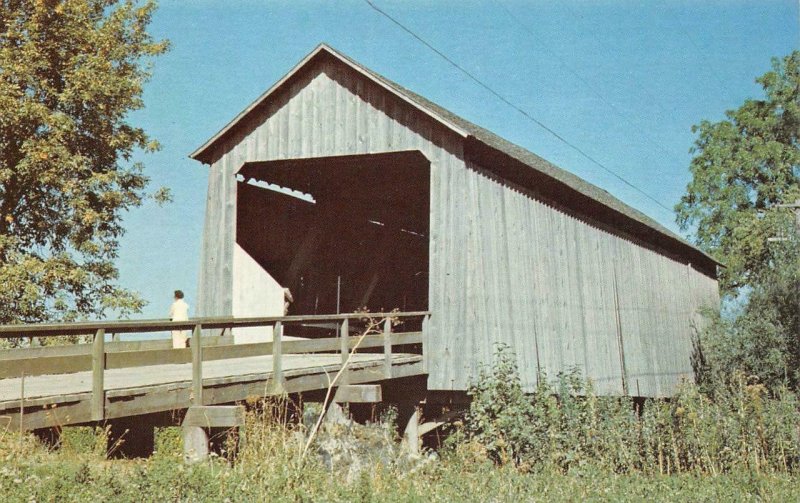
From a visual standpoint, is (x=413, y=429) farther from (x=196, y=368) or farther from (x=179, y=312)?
(x=196, y=368)

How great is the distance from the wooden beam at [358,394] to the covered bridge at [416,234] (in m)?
2.73

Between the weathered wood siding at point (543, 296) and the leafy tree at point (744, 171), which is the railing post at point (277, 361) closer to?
the weathered wood siding at point (543, 296)

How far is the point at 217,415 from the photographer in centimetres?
851

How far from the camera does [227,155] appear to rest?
15.2 m

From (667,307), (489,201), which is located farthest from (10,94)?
(667,307)

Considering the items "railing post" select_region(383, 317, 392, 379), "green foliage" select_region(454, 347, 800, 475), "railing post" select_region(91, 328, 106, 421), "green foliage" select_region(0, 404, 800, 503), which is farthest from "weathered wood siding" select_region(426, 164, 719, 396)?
"railing post" select_region(91, 328, 106, 421)

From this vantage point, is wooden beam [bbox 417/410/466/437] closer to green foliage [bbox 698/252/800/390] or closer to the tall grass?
the tall grass

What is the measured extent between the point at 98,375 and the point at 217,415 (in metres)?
1.54

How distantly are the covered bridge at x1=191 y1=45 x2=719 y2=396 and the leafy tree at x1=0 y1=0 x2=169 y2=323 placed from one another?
19.8ft

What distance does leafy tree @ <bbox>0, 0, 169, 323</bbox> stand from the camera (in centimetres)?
1950

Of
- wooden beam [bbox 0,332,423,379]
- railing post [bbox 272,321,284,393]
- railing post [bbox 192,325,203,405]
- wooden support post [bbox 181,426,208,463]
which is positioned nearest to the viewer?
wooden beam [bbox 0,332,423,379]

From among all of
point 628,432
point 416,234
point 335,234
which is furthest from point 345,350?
point 416,234

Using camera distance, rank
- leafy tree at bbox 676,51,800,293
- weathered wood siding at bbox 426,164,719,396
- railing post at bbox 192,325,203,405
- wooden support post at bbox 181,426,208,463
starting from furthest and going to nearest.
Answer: leafy tree at bbox 676,51,800,293
weathered wood siding at bbox 426,164,719,396
wooden support post at bbox 181,426,208,463
railing post at bbox 192,325,203,405

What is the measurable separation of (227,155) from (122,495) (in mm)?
9796
